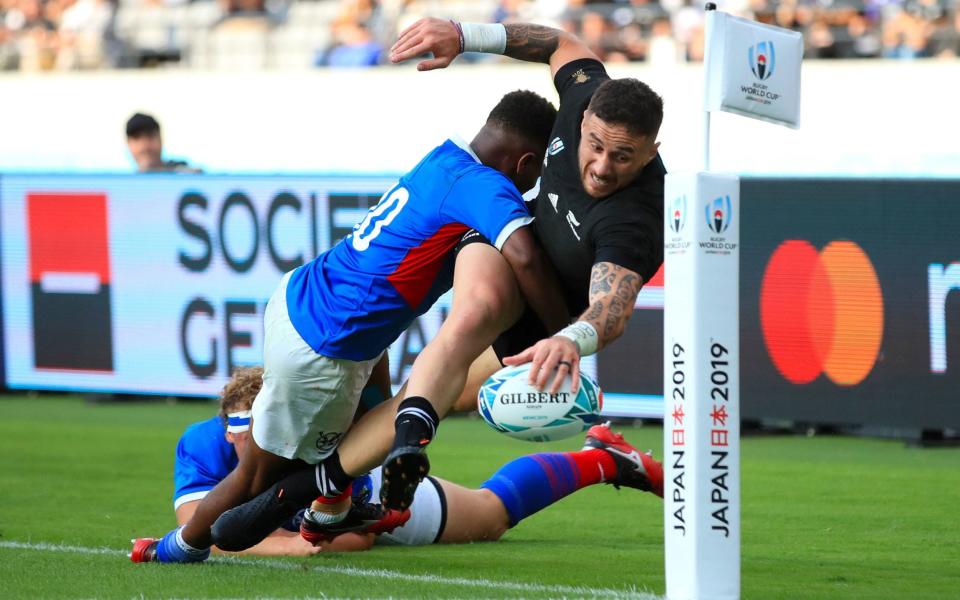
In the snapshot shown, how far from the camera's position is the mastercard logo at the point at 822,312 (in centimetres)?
979

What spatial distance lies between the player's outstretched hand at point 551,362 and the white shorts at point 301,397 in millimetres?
1427

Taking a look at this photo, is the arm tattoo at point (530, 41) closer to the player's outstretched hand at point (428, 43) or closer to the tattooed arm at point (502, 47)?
the tattooed arm at point (502, 47)

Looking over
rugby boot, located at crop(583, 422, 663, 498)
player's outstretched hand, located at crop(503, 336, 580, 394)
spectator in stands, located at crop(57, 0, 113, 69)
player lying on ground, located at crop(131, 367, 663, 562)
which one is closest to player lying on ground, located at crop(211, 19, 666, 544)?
player's outstretched hand, located at crop(503, 336, 580, 394)

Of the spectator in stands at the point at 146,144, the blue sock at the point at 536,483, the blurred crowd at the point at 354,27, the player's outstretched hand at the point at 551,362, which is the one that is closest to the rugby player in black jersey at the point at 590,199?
the player's outstretched hand at the point at 551,362

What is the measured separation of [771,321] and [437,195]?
502cm

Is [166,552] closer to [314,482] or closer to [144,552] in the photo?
[144,552]

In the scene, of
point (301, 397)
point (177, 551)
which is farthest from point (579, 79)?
point (177, 551)

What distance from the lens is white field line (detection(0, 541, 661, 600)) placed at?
525 centimetres

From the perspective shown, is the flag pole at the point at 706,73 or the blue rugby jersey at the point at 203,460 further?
the blue rugby jersey at the point at 203,460

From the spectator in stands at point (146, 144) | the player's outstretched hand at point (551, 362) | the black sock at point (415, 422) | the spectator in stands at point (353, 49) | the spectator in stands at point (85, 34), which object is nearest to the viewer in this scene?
the player's outstretched hand at point (551, 362)

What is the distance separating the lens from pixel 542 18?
15141mm

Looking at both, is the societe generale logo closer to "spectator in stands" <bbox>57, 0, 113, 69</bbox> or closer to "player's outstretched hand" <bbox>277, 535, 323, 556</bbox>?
"player's outstretched hand" <bbox>277, 535, 323, 556</bbox>

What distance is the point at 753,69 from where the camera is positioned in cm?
476

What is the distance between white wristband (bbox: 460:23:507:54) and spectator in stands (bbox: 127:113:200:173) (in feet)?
20.3
